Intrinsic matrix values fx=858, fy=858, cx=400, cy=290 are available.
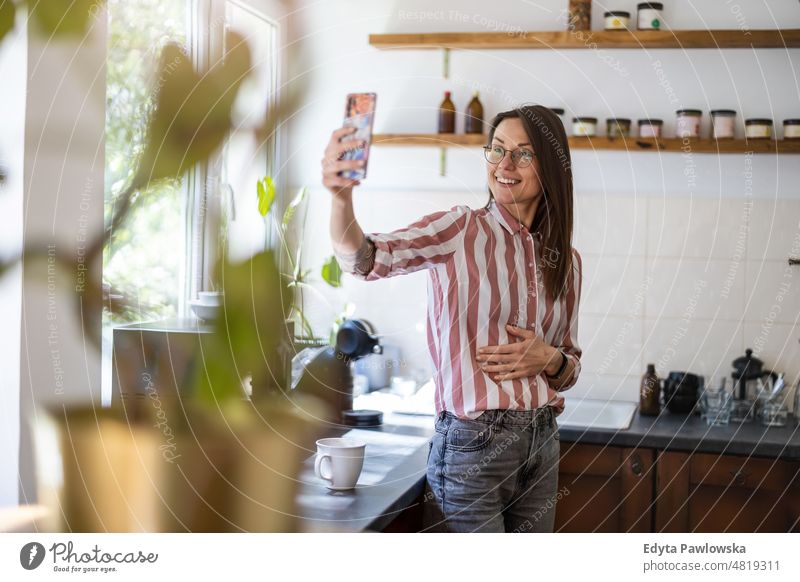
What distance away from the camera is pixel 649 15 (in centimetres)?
188

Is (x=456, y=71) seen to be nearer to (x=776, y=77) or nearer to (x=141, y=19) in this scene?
(x=776, y=77)

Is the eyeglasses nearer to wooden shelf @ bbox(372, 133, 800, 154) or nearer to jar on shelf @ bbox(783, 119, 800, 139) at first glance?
wooden shelf @ bbox(372, 133, 800, 154)

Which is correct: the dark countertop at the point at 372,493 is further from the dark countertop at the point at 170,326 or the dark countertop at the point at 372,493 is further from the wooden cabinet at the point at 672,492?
the wooden cabinet at the point at 672,492

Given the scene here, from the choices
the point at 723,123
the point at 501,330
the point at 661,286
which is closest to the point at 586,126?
the point at 723,123

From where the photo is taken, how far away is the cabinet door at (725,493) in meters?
1.60

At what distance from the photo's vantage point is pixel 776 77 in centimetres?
189

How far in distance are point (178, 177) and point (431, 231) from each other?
784 millimetres

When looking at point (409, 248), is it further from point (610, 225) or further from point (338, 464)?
point (610, 225)

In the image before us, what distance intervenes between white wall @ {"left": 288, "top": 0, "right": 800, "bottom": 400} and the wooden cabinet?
1.27ft

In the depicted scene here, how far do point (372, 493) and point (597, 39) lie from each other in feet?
3.97

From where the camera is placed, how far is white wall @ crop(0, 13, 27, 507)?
0.99 metres

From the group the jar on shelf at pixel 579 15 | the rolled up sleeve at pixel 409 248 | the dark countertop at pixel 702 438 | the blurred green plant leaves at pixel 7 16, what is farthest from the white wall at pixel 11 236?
the jar on shelf at pixel 579 15

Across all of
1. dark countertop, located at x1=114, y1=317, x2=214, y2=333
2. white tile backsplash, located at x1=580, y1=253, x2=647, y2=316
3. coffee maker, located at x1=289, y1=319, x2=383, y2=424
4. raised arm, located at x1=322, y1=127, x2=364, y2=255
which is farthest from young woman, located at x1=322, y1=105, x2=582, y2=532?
white tile backsplash, located at x1=580, y1=253, x2=647, y2=316
